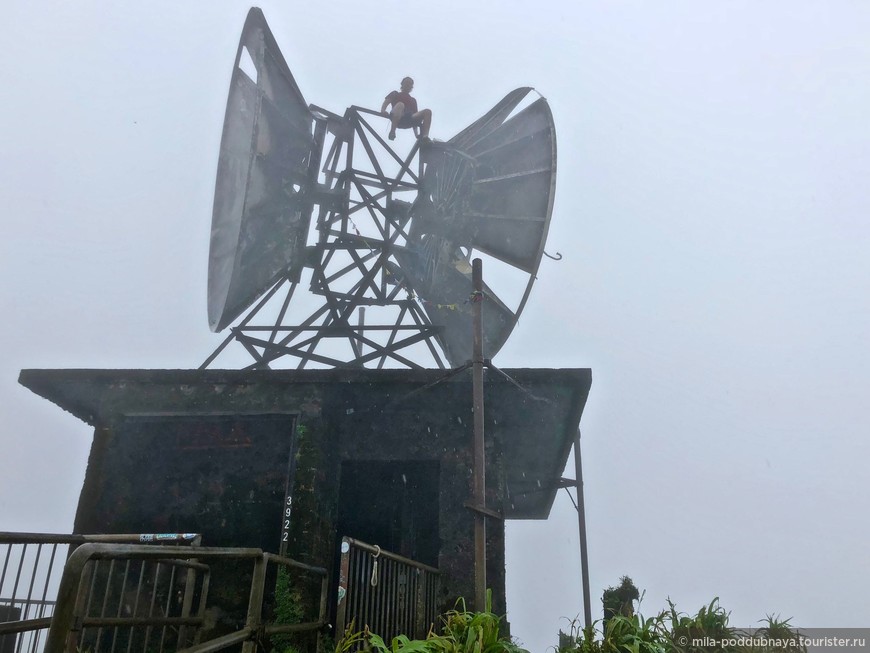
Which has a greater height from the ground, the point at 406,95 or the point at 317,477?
the point at 406,95

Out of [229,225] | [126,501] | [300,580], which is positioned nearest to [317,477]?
[300,580]

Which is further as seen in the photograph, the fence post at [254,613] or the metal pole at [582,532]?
the metal pole at [582,532]

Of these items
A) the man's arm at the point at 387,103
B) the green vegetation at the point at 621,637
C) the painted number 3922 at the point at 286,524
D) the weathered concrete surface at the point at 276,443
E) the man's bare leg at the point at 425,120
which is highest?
the man's arm at the point at 387,103

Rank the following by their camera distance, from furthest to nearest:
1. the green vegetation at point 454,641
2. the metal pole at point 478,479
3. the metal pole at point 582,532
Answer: the metal pole at point 582,532
the metal pole at point 478,479
the green vegetation at point 454,641

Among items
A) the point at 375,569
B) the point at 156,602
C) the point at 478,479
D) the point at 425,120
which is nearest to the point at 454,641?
the point at 375,569

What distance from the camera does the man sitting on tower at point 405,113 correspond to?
39.5 ft

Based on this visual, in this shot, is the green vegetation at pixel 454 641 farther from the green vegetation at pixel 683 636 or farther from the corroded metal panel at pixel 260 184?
the corroded metal panel at pixel 260 184

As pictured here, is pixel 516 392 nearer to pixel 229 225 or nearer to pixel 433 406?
pixel 433 406

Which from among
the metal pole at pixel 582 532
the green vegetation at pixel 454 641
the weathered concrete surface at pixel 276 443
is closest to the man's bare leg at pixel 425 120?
the weathered concrete surface at pixel 276 443

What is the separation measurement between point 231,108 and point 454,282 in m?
4.50

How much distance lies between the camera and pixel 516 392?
966 cm

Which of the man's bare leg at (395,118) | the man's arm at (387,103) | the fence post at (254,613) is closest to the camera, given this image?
the fence post at (254,613)

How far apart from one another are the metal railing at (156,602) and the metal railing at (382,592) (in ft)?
2.09

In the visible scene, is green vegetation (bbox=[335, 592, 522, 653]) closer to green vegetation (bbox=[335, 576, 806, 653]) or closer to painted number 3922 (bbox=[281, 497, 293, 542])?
green vegetation (bbox=[335, 576, 806, 653])
